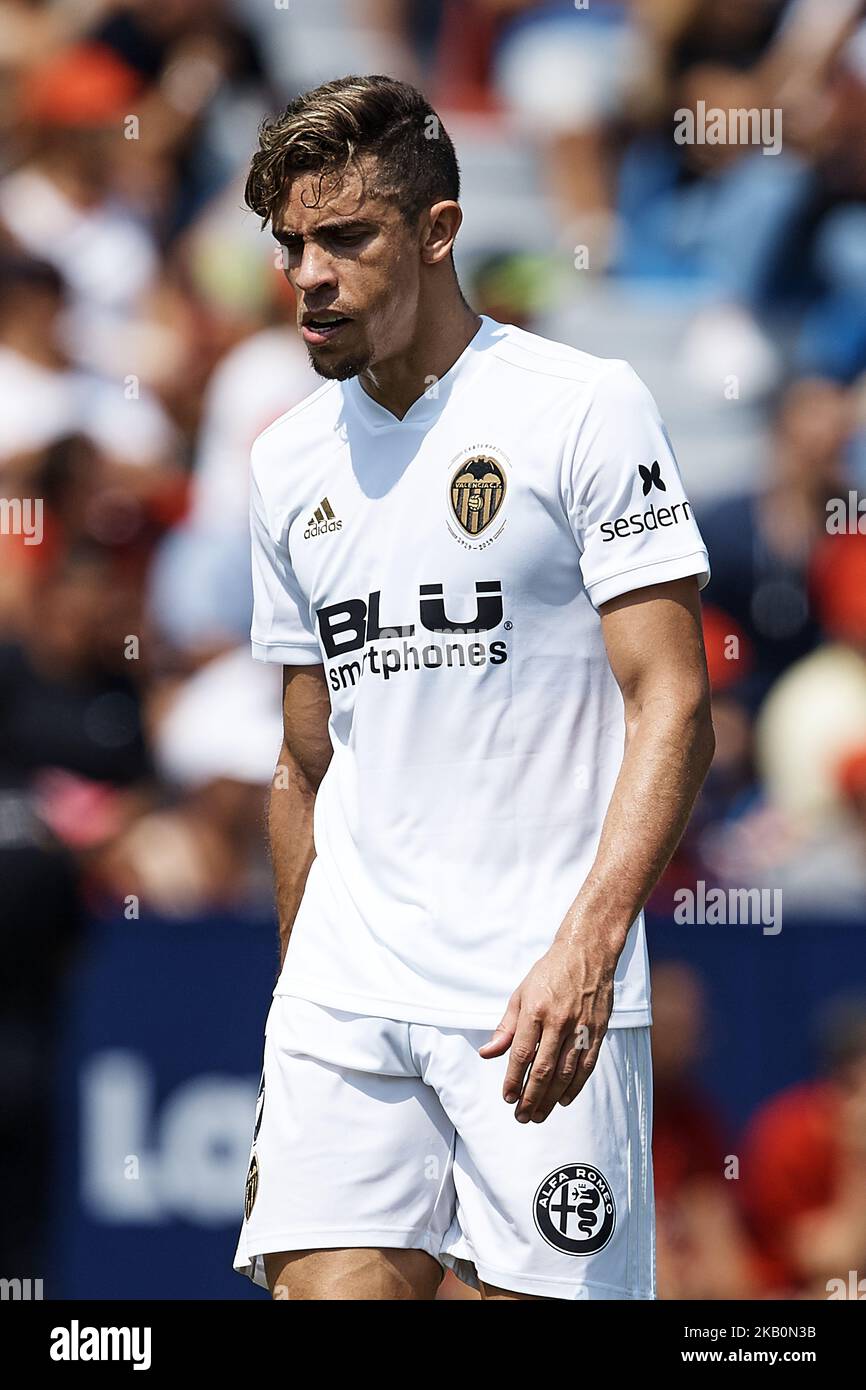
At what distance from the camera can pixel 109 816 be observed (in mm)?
5906

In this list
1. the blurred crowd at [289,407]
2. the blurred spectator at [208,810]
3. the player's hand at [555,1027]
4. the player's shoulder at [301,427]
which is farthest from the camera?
the blurred spectator at [208,810]

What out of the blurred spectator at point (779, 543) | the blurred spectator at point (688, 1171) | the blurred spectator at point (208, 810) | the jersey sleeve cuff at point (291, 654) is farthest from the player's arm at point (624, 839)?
the blurred spectator at point (779, 543)

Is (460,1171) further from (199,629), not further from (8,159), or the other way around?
(8,159)

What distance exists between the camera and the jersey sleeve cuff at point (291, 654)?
10.9 ft

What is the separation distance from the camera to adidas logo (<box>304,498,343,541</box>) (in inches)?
124

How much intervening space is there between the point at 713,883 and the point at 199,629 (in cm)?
190

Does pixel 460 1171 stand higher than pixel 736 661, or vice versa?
pixel 736 661

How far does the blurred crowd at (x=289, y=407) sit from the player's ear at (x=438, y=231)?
2373 millimetres

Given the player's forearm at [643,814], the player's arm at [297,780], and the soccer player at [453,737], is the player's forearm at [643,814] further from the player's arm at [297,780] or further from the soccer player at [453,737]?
the player's arm at [297,780]

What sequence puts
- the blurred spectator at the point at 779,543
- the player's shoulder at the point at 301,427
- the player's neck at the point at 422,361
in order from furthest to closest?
the blurred spectator at the point at 779,543, the player's shoulder at the point at 301,427, the player's neck at the point at 422,361

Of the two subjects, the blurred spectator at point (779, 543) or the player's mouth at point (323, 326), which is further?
the blurred spectator at point (779, 543)

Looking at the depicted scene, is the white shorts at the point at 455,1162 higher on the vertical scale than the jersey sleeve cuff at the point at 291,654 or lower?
lower

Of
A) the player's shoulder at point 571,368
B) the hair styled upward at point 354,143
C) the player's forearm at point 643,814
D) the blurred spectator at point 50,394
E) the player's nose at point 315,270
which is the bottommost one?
the player's forearm at point 643,814
